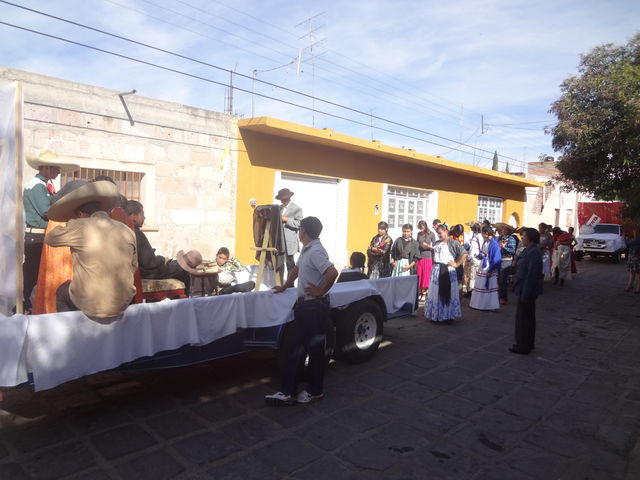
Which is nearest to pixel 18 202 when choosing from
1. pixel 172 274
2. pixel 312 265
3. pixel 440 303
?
pixel 172 274

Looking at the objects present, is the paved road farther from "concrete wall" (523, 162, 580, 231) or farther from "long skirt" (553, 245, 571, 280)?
"concrete wall" (523, 162, 580, 231)

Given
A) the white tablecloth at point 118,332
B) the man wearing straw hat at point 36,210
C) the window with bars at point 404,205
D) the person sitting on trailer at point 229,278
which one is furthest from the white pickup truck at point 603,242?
the man wearing straw hat at point 36,210

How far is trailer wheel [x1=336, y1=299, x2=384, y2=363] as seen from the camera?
17.2ft

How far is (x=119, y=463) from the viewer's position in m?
3.14

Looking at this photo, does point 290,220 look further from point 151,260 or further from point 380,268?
point 380,268

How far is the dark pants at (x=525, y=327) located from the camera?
20.2 feet

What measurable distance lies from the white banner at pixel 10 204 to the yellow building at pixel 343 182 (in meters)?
6.12

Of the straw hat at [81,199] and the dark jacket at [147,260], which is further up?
the straw hat at [81,199]

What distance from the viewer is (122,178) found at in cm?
801

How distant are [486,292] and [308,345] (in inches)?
228

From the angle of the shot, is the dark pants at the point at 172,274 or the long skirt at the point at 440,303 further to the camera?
the long skirt at the point at 440,303

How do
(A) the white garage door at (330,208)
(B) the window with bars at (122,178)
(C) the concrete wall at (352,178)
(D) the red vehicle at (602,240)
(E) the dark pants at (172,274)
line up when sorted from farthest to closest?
1. (D) the red vehicle at (602,240)
2. (A) the white garage door at (330,208)
3. (C) the concrete wall at (352,178)
4. (B) the window with bars at (122,178)
5. (E) the dark pants at (172,274)

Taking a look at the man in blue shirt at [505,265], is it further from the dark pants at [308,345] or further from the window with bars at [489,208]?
the window with bars at [489,208]

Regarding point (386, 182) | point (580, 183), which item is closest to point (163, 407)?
point (386, 182)
